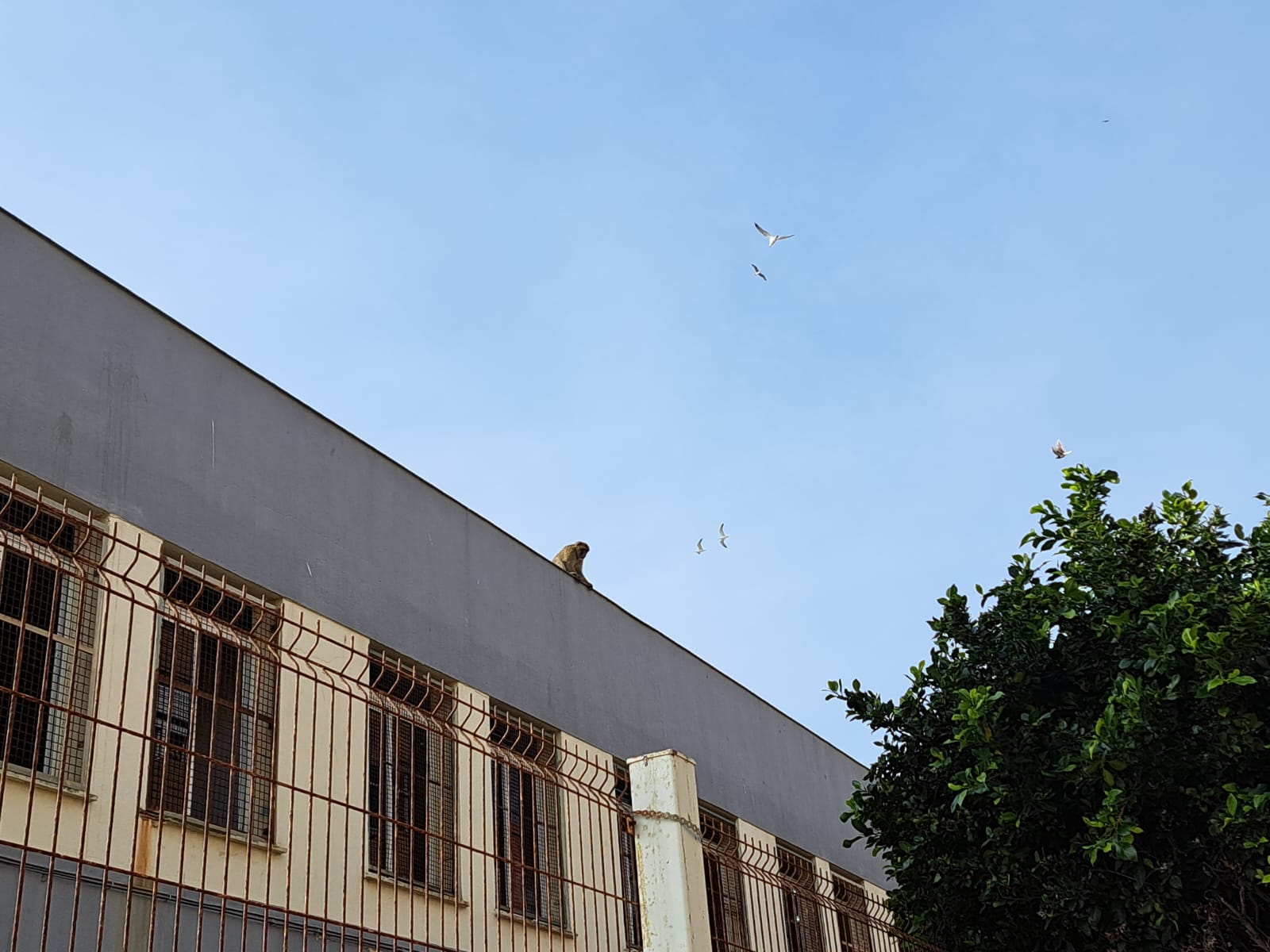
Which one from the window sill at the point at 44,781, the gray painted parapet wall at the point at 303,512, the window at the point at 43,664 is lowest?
the window sill at the point at 44,781

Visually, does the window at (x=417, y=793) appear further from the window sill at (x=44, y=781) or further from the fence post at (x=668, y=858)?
the window sill at (x=44, y=781)

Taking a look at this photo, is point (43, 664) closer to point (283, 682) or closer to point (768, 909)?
point (283, 682)

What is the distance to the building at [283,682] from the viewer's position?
590 centimetres

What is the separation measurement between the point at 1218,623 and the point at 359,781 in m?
5.96

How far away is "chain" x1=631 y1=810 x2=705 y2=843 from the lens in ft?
17.6

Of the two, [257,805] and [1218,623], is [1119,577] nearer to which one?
[1218,623]

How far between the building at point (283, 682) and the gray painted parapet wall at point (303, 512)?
3cm

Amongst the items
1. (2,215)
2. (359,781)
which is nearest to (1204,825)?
(359,781)

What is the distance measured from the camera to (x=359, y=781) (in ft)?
33.3

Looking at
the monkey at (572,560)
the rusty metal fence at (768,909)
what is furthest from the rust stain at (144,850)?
the monkey at (572,560)

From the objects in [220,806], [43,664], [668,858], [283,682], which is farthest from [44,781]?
[668,858]

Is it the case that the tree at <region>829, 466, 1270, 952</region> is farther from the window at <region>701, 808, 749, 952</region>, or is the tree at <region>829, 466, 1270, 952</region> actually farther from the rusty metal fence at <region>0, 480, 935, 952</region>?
the window at <region>701, 808, 749, 952</region>

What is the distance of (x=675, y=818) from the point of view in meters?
5.37

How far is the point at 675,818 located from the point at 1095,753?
3.52 m
